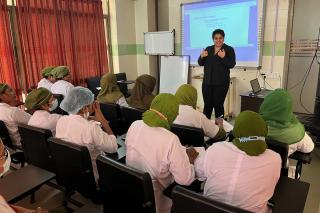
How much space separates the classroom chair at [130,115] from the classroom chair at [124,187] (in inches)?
48.2

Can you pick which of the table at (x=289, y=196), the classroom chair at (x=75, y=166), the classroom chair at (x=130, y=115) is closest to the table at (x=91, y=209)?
the classroom chair at (x=75, y=166)

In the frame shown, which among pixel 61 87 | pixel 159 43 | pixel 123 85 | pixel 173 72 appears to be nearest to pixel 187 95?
pixel 61 87

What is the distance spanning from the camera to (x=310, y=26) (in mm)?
4230

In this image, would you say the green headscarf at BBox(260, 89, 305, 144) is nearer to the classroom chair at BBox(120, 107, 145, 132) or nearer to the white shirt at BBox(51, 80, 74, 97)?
the classroom chair at BBox(120, 107, 145, 132)

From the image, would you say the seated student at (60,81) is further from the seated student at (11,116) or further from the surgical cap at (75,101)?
the surgical cap at (75,101)

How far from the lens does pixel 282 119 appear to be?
6.26ft

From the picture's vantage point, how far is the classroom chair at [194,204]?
0.99 meters

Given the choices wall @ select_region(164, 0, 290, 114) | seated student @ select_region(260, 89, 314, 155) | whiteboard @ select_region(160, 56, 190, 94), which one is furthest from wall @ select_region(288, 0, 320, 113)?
seated student @ select_region(260, 89, 314, 155)

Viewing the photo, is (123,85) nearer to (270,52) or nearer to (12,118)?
(270,52)

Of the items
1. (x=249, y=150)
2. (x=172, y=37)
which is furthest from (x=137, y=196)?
(x=172, y=37)

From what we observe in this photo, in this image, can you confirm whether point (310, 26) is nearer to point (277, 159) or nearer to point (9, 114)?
point (277, 159)

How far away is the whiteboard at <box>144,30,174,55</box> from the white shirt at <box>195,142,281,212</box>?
4.73 meters

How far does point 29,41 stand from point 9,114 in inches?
100

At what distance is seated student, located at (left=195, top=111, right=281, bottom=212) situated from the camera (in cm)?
124
